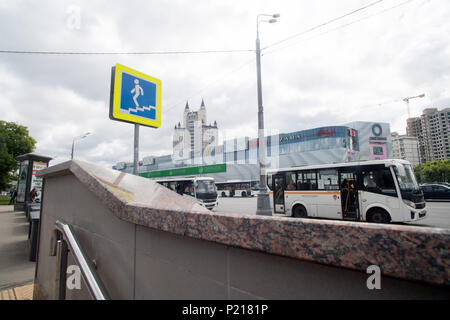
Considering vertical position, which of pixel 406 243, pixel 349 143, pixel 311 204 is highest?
pixel 349 143

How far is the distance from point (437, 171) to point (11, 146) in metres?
77.2

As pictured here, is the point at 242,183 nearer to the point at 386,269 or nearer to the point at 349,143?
the point at 349,143

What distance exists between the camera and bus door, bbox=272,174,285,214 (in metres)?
12.4

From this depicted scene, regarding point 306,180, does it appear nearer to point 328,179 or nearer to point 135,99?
point 328,179

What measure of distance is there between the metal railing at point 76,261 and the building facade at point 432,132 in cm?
5620

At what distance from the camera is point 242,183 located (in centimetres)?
3161

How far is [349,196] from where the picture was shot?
32.3 ft

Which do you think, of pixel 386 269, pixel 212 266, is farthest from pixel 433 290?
pixel 212 266

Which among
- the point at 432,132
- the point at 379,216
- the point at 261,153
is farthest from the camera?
the point at 432,132

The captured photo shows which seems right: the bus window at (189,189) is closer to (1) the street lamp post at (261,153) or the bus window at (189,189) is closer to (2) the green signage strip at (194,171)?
(1) the street lamp post at (261,153)

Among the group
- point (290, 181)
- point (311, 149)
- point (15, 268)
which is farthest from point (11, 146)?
point (311, 149)

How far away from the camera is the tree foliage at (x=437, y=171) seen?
2045 inches
